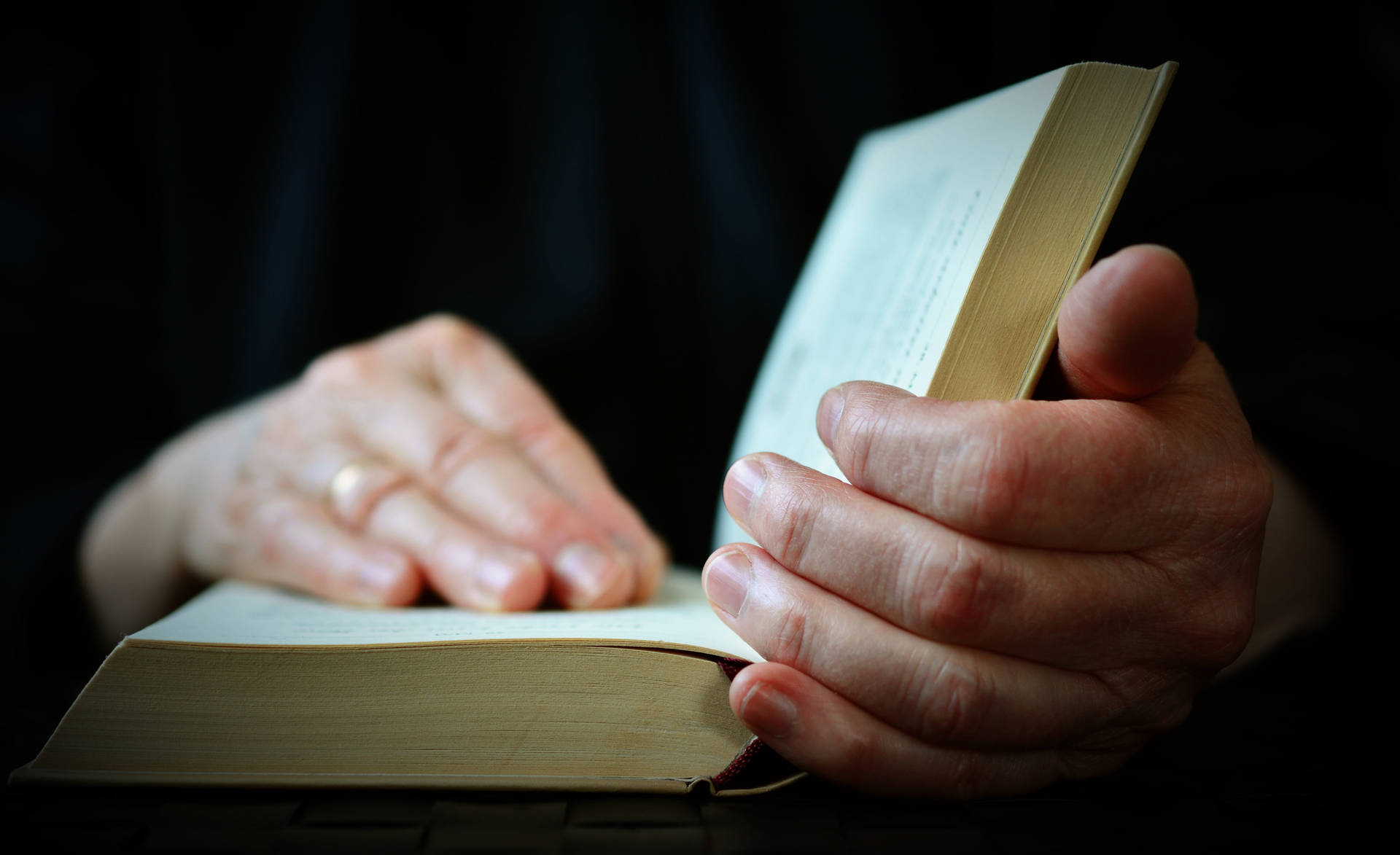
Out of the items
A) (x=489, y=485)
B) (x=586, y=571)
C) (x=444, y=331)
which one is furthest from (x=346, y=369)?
(x=586, y=571)

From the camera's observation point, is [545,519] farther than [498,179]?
No

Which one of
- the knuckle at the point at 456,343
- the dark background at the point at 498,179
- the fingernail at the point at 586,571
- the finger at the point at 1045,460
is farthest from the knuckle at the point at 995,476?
the dark background at the point at 498,179

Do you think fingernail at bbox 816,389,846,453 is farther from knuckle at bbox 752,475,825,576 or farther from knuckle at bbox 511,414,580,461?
knuckle at bbox 511,414,580,461

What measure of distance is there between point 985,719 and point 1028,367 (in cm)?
15

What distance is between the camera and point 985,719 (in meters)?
0.31

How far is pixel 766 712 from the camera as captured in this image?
0.31 meters

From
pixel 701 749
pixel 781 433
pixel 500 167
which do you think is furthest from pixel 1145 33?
pixel 701 749

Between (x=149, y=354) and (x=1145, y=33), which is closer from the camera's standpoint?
(x=1145, y=33)

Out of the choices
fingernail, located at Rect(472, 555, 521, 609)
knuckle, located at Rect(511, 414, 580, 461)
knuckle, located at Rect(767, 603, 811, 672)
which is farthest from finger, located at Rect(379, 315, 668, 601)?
knuckle, located at Rect(767, 603, 811, 672)

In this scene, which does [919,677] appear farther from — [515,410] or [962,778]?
[515,410]

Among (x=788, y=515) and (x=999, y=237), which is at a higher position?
(x=999, y=237)

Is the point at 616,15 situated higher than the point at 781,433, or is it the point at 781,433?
the point at 616,15

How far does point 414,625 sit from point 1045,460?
12.0 inches

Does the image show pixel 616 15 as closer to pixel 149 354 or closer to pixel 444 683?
pixel 149 354
